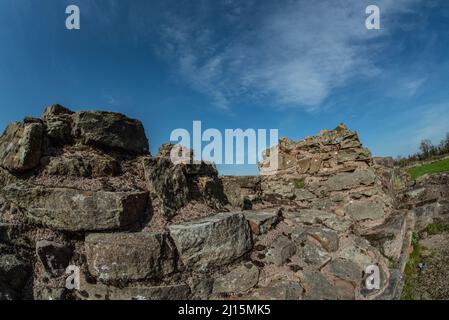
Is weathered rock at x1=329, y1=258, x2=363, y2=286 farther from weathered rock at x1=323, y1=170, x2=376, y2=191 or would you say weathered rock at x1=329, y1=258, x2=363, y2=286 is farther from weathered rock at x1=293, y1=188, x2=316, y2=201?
weathered rock at x1=293, y1=188, x2=316, y2=201

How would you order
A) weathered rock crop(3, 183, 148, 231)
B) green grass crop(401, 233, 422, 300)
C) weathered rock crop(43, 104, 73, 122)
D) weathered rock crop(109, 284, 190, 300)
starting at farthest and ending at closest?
weathered rock crop(43, 104, 73, 122)
green grass crop(401, 233, 422, 300)
weathered rock crop(3, 183, 148, 231)
weathered rock crop(109, 284, 190, 300)

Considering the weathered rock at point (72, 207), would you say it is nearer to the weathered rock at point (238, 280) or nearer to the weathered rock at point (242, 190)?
the weathered rock at point (238, 280)

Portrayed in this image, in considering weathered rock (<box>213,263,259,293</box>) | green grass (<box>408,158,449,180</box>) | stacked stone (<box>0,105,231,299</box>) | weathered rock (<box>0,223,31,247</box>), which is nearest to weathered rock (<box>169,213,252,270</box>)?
stacked stone (<box>0,105,231,299</box>)

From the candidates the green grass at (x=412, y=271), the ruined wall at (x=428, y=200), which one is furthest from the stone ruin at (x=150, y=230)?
the ruined wall at (x=428, y=200)

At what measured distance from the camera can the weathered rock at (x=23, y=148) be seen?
27.0ft

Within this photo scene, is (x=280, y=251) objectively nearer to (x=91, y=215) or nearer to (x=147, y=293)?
(x=147, y=293)

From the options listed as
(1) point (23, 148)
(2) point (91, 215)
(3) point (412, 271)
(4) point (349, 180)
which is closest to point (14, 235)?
(2) point (91, 215)

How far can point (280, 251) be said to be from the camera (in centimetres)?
895

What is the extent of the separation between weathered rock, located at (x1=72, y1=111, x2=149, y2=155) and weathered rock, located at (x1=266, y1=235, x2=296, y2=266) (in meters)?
5.12

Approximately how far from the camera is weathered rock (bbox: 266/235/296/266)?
871cm
